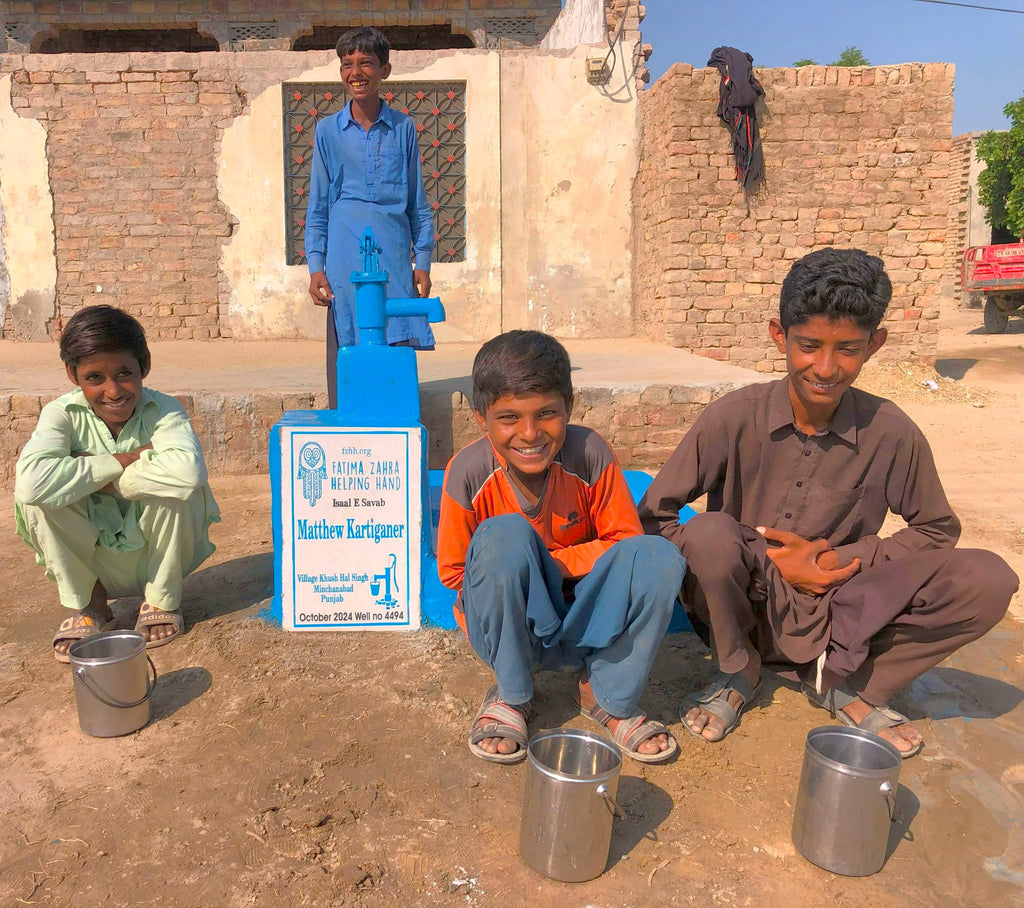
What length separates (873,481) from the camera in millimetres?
2035

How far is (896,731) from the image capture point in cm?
197

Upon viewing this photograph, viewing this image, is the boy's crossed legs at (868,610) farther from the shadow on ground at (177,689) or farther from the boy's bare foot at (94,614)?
the boy's bare foot at (94,614)

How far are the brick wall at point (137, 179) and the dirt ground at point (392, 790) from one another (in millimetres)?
6094

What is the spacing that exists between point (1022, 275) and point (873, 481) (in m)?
12.4

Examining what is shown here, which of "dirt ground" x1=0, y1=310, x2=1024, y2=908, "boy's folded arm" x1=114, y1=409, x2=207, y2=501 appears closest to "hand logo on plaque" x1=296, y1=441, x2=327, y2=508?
"boy's folded arm" x1=114, y1=409, x2=207, y2=501

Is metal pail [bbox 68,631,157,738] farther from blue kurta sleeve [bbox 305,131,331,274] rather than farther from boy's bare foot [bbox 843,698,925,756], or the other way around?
blue kurta sleeve [bbox 305,131,331,274]

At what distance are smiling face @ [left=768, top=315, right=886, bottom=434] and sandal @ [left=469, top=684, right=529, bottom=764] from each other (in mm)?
1079

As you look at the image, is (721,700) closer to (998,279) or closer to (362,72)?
(362,72)

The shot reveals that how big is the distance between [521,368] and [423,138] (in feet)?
22.0

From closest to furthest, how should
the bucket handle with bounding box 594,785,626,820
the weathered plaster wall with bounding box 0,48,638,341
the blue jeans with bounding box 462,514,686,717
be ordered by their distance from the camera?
the bucket handle with bounding box 594,785,626,820 < the blue jeans with bounding box 462,514,686,717 < the weathered plaster wall with bounding box 0,48,638,341

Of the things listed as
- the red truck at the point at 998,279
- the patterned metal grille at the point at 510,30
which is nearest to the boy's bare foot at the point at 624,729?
the patterned metal grille at the point at 510,30

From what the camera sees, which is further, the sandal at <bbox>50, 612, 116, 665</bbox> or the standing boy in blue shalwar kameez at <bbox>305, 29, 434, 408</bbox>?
the standing boy in blue shalwar kameez at <bbox>305, 29, 434, 408</bbox>

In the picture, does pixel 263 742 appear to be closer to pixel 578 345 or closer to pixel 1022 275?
pixel 578 345

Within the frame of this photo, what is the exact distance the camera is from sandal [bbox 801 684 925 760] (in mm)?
1968
